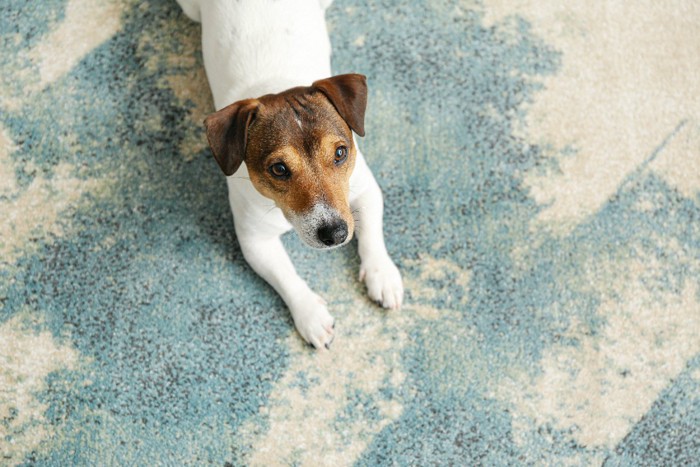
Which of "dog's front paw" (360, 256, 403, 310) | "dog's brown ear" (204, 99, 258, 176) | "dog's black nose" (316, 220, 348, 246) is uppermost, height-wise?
"dog's brown ear" (204, 99, 258, 176)

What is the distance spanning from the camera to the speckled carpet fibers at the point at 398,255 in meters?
2.63

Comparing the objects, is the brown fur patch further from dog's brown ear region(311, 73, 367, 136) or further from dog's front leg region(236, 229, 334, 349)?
dog's front leg region(236, 229, 334, 349)

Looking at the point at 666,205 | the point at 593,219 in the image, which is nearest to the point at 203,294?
the point at 593,219

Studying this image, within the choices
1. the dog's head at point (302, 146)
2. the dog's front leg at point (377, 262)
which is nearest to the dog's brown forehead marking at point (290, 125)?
the dog's head at point (302, 146)

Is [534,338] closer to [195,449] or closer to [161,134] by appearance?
[195,449]

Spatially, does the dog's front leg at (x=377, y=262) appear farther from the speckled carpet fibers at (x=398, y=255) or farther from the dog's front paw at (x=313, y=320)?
the dog's front paw at (x=313, y=320)

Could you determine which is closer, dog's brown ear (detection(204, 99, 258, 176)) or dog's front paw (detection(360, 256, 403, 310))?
dog's brown ear (detection(204, 99, 258, 176))

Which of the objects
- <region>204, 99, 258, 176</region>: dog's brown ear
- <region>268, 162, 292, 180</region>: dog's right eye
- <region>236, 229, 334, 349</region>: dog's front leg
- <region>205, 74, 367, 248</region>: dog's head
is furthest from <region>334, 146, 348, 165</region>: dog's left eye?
<region>236, 229, 334, 349</region>: dog's front leg

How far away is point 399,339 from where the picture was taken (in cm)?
271

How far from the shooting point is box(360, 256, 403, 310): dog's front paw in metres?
2.69

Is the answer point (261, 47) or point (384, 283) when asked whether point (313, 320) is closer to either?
point (384, 283)

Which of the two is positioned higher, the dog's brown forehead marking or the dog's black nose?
the dog's brown forehead marking

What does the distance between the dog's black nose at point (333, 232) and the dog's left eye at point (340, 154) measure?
193mm

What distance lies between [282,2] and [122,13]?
3.11ft
